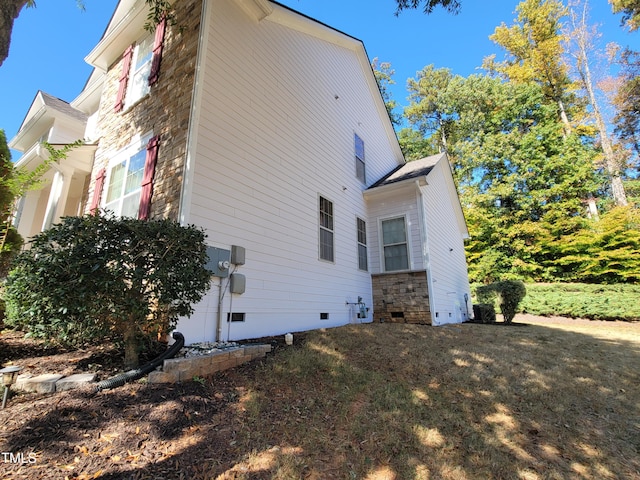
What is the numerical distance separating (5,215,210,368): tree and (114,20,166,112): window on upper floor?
4301 mm

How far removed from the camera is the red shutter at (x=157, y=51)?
20.2 ft

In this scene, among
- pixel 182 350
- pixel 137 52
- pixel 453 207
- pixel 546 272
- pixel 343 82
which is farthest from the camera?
pixel 546 272

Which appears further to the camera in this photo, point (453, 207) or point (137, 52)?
point (453, 207)

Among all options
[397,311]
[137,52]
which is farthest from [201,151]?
[397,311]

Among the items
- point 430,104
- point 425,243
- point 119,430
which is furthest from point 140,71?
point 430,104

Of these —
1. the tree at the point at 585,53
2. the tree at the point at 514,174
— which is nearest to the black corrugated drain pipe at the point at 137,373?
the tree at the point at 514,174

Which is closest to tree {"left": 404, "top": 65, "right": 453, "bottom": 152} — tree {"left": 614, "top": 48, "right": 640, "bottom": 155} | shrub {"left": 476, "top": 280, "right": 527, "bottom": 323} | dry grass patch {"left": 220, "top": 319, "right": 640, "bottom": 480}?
tree {"left": 614, "top": 48, "right": 640, "bottom": 155}

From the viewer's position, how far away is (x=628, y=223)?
15359mm

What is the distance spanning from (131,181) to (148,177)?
3.14 feet

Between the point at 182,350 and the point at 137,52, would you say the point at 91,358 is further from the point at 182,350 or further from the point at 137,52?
the point at 137,52

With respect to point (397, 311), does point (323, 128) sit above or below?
Result: above

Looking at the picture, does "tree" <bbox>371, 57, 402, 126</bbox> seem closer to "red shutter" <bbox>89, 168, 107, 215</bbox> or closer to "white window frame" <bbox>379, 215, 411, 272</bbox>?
"white window frame" <bbox>379, 215, 411, 272</bbox>

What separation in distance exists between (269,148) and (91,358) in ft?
14.9

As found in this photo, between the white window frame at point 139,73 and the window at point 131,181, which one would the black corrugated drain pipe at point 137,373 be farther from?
the white window frame at point 139,73
